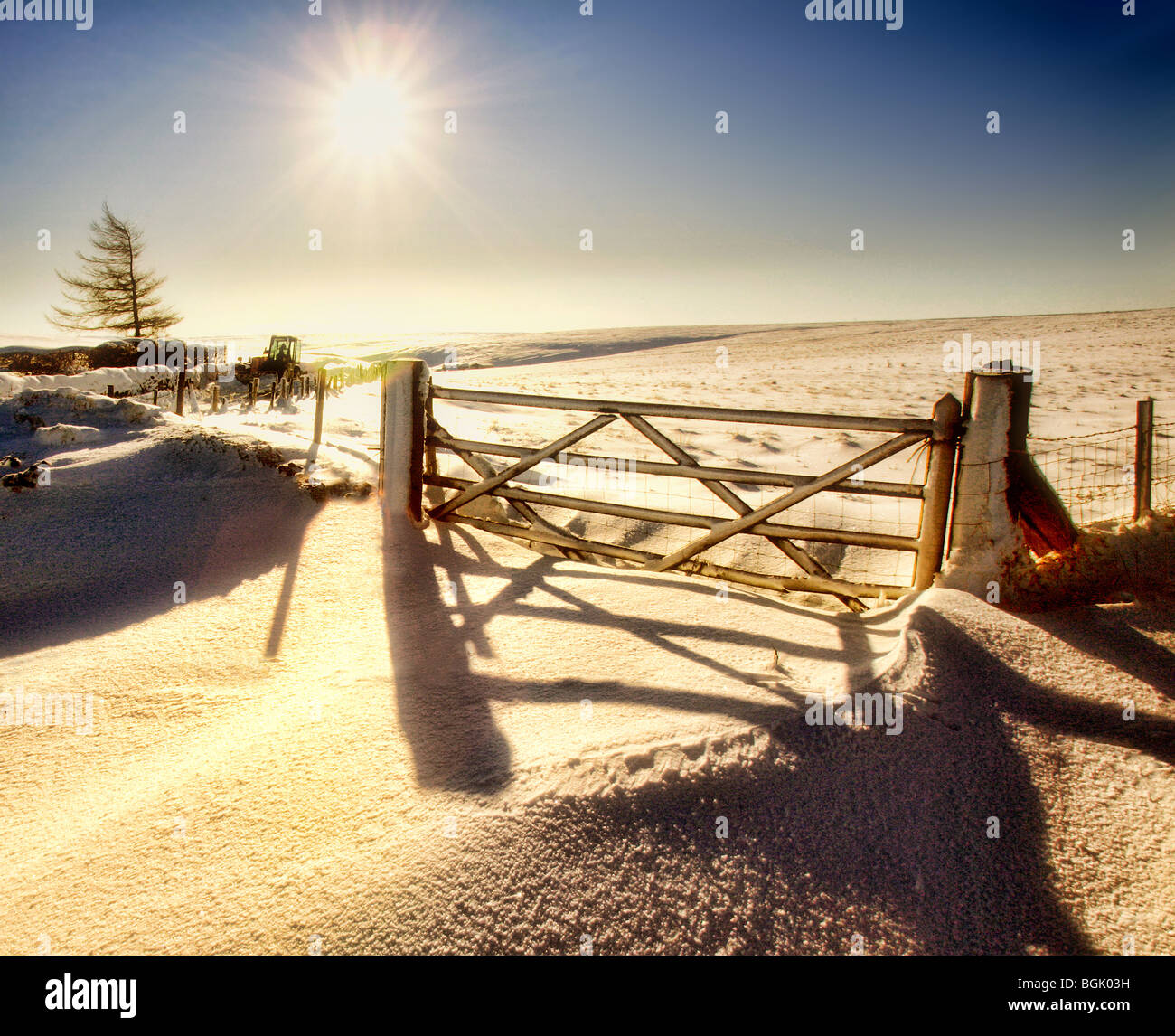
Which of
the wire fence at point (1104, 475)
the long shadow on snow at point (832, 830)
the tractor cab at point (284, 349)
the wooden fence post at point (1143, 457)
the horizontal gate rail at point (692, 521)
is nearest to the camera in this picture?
the long shadow on snow at point (832, 830)

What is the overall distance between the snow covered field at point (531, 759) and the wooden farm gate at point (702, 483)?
0.37 m

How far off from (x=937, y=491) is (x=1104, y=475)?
746cm

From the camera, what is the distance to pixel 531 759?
2.96 metres

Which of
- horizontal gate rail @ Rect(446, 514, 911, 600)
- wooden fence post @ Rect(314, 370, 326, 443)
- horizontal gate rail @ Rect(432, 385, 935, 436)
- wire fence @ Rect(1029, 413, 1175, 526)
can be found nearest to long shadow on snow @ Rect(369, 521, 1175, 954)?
horizontal gate rail @ Rect(446, 514, 911, 600)

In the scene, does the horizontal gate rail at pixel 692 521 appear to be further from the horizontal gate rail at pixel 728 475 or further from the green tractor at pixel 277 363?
the green tractor at pixel 277 363

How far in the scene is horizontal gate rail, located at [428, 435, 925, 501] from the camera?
477 cm

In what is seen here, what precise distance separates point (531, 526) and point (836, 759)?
377cm

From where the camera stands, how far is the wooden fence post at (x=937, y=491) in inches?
180

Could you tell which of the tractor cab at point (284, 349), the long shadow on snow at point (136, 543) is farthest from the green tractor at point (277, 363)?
the long shadow on snow at point (136, 543)

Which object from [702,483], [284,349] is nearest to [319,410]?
[702,483]

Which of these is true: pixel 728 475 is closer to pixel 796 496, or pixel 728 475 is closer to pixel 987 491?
pixel 796 496

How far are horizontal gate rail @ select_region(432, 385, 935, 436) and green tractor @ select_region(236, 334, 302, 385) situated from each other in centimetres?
1752

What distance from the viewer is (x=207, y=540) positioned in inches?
231
